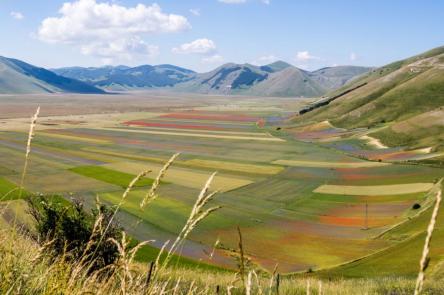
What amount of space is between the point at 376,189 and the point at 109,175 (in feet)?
170

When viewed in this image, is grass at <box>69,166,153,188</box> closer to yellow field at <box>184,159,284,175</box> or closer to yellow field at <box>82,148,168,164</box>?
yellow field at <box>82,148,168,164</box>

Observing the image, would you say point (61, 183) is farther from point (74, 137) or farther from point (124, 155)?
point (74, 137)

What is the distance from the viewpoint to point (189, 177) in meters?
91.1

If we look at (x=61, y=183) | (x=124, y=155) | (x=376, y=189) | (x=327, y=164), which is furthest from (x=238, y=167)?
(x=61, y=183)

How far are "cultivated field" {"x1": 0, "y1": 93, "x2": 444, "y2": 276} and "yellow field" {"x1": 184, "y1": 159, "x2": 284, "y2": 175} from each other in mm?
242

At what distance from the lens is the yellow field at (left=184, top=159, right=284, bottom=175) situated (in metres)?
99.3

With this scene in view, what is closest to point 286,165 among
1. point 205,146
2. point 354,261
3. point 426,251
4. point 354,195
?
point 354,195

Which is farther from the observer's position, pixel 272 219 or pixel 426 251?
pixel 272 219

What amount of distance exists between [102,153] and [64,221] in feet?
313

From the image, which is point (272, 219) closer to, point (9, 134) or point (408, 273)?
point (408, 273)

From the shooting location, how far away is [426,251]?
8.89 feet

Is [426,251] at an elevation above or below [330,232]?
above

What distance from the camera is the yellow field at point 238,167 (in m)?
99.3

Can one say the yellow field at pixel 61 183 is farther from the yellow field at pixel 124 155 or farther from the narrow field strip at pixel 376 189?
the narrow field strip at pixel 376 189
